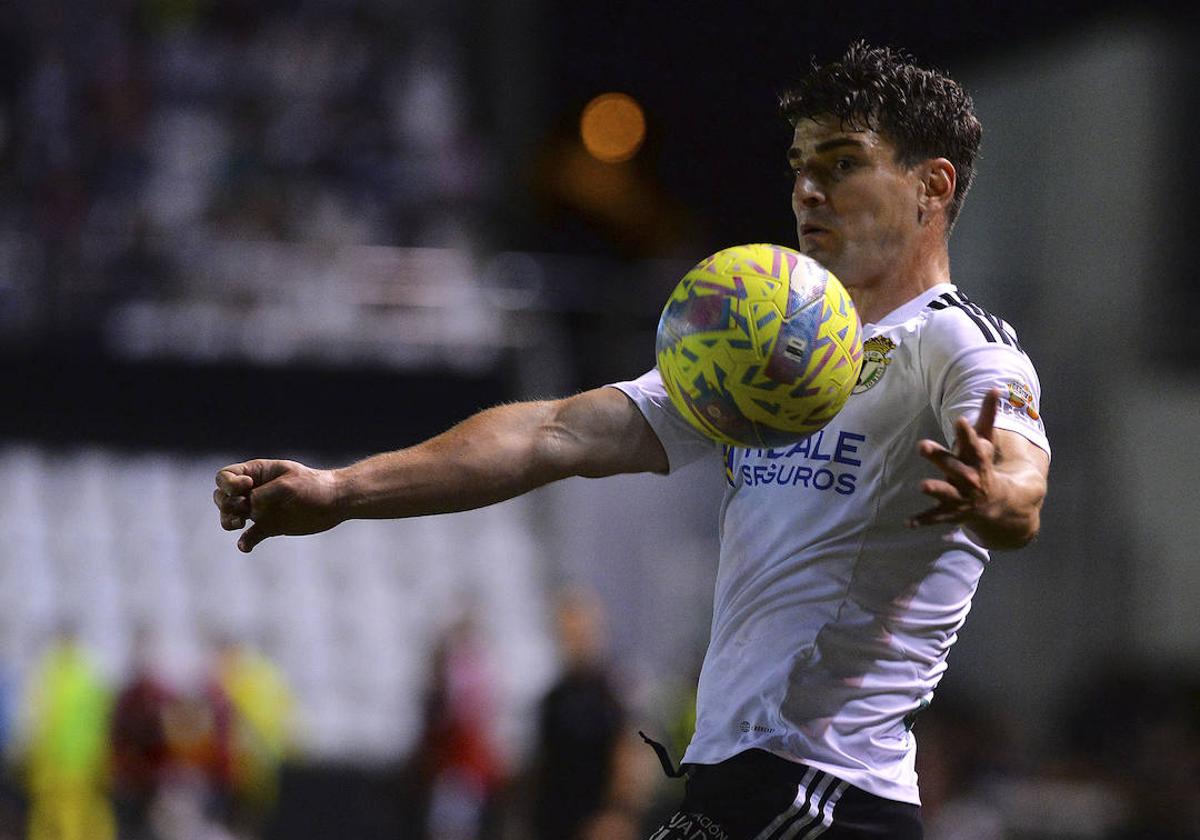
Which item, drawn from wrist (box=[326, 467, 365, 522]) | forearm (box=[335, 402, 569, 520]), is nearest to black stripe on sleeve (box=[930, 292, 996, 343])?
forearm (box=[335, 402, 569, 520])

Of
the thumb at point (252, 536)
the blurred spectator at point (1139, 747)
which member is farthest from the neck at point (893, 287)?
the blurred spectator at point (1139, 747)

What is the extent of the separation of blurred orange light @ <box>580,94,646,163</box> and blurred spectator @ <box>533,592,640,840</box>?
14.8 metres

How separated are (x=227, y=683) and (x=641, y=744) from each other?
3805 mm

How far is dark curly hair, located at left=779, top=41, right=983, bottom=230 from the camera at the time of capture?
13.2ft

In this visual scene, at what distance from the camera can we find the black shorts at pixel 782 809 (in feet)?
12.4

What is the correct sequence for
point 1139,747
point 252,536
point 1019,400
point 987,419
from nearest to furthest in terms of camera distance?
point 987,419, point 1019,400, point 252,536, point 1139,747

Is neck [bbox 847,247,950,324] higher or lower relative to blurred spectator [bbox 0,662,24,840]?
higher

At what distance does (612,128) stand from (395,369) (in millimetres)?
8666

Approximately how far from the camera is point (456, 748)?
42.7ft

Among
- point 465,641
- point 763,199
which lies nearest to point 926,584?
point 465,641

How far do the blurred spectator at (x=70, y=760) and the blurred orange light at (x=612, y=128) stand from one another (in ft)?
42.0

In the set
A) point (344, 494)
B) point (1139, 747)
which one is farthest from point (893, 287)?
point (1139, 747)

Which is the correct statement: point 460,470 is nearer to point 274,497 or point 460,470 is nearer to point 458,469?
point 458,469

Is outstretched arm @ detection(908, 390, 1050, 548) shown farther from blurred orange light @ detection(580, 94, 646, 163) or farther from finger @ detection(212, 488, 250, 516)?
blurred orange light @ detection(580, 94, 646, 163)
